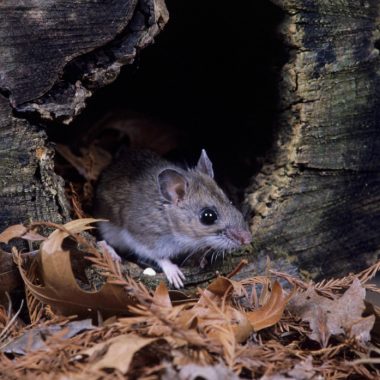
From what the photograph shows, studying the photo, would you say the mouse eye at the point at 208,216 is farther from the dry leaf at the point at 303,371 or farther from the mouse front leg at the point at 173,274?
the dry leaf at the point at 303,371

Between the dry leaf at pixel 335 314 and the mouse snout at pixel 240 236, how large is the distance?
0.95 m

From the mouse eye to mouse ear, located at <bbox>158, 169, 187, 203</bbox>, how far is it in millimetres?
286

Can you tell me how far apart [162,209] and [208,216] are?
523 millimetres

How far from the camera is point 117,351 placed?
3219mm

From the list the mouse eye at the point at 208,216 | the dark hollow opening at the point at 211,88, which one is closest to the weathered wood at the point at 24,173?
the dark hollow opening at the point at 211,88

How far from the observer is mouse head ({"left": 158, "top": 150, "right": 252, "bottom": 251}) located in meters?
5.54

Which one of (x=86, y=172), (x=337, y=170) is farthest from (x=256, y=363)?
(x=86, y=172)

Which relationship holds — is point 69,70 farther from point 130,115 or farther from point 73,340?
point 130,115

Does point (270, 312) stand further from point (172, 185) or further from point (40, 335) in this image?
point (172, 185)

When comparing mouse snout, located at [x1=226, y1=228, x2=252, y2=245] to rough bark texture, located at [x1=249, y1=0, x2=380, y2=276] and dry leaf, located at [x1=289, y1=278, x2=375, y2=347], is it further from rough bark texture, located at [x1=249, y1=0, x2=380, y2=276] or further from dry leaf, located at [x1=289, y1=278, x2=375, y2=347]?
dry leaf, located at [x1=289, y1=278, x2=375, y2=347]

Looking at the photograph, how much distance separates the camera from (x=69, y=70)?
4.36 metres

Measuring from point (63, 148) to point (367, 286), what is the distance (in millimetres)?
3455

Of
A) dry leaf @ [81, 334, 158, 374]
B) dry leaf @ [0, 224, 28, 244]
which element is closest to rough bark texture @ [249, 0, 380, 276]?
dry leaf @ [0, 224, 28, 244]

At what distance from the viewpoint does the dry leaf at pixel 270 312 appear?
3.92 m
